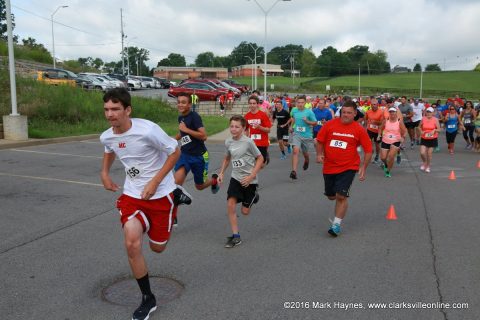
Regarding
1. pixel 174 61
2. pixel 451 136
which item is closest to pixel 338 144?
pixel 451 136

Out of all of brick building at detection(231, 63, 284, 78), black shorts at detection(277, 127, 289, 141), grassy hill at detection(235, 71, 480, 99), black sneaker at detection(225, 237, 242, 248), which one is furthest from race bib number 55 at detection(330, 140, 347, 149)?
brick building at detection(231, 63, 284, 78)

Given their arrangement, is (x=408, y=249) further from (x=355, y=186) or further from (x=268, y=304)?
(x=355, y=186)

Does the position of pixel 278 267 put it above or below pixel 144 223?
below

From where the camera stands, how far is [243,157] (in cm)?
605

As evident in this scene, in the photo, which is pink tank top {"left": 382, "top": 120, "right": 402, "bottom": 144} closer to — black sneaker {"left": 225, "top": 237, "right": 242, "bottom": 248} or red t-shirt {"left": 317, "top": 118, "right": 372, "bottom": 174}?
red t-shirt {"left": 317, "top": 118, "right": 372, "bottom": 174}


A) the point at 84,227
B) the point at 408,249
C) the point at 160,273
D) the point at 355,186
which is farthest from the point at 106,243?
the point at 355,186

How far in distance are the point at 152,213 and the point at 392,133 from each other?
871 centimetres

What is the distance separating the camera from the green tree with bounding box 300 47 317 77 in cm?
16201

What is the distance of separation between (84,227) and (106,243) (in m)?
0.87

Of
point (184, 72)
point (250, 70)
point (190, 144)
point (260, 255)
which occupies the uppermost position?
point (250, 70)

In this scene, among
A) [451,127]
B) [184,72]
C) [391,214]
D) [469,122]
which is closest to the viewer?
[391,214]

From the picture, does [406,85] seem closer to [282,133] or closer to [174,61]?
[174,61]

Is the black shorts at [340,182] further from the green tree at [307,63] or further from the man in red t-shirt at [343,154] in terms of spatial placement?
the green tree at [307,63]

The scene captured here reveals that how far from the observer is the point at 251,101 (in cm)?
933
